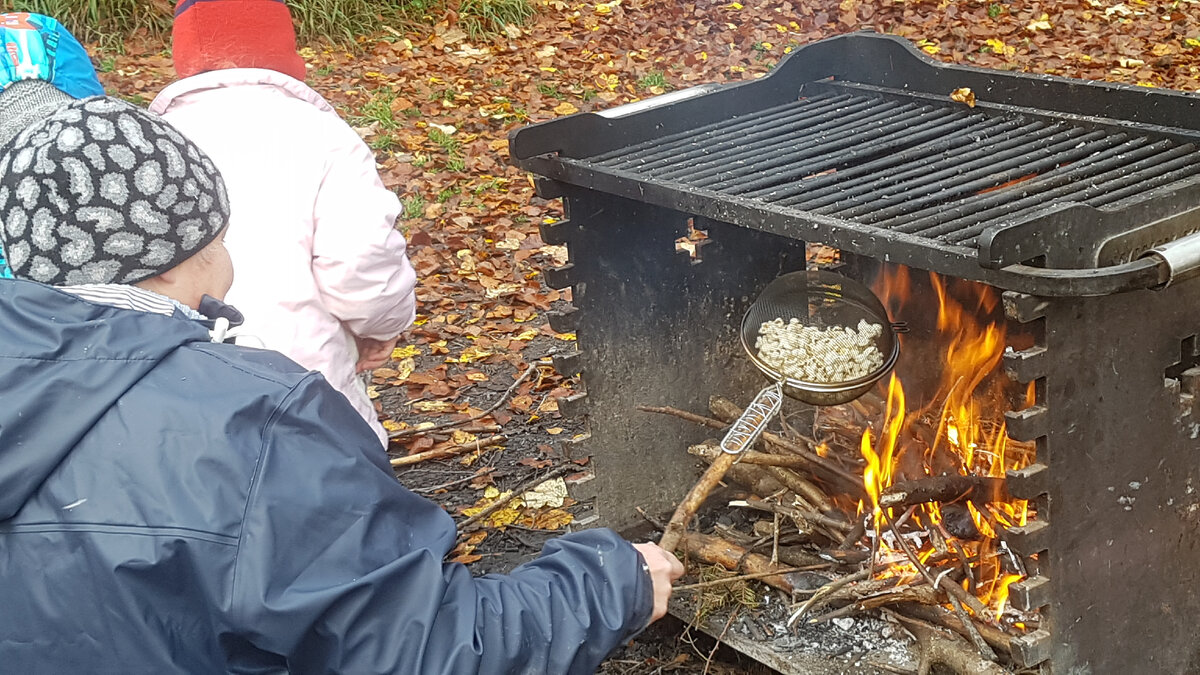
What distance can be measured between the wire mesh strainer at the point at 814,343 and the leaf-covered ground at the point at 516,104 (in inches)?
34.1

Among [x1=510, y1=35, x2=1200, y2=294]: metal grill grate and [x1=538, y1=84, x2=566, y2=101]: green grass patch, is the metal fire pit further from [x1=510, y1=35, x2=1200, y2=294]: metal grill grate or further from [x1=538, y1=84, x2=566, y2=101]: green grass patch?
[x1=538, y1=84, x2=566, y2=101]: green grass patch

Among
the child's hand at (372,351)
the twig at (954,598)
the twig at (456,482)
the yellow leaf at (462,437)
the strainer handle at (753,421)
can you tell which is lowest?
the yellow leaf at (462,437)

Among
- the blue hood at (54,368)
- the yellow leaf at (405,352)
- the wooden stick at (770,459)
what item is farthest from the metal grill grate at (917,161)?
the yellow leaf at (405,352)

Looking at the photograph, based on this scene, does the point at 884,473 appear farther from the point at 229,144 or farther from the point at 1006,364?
the point at 229,144

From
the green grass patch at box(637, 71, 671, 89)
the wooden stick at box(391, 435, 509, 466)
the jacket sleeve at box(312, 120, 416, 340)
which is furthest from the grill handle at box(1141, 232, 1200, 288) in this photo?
the green grass patch at box(637, 71, 671, 89)

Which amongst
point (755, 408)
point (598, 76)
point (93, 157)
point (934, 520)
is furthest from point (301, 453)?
point (598, 76)

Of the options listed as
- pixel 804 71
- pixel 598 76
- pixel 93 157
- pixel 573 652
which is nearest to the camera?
pixel 93 157

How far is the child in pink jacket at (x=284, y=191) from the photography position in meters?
3.19

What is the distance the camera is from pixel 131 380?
176 cm

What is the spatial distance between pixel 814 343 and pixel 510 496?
1.64 meters

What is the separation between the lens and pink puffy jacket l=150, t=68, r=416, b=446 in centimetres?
319

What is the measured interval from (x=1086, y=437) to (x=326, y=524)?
5.93 ft

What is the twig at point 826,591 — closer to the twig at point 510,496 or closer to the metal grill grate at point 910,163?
the metal grill grate at point 910,163

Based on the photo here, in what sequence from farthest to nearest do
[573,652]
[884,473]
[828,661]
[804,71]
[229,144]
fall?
[804,71]
[884,473]
[828,661]
[229,144]
[573,652]
